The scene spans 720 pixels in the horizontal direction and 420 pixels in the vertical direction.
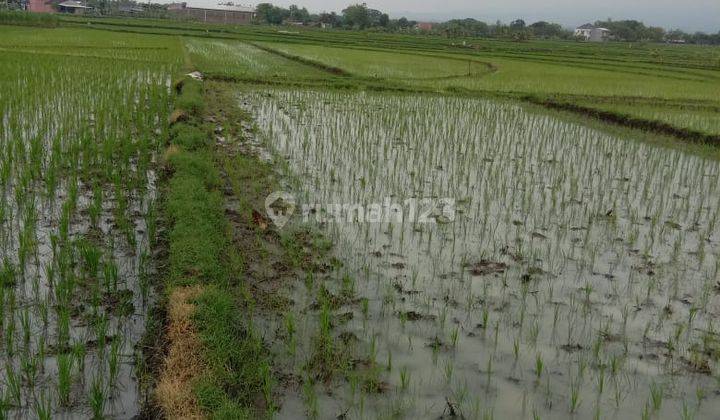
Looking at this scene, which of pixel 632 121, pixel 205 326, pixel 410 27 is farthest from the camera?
pixel 410 27

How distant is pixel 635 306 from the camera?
3.54 meters

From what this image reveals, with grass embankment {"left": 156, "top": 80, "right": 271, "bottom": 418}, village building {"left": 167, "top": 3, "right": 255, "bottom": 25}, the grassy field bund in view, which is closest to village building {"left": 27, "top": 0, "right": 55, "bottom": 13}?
village building {"left": 167, "top": 3, "right": 255, "bottom": 25}

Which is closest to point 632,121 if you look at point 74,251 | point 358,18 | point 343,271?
point 343,271

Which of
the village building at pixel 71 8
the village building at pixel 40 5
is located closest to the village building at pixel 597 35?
the village building at pixel 71 8

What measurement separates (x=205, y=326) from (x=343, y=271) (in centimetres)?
119

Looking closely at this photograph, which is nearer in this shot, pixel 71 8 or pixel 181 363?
pixel 181 363

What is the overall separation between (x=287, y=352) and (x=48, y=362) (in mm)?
1033

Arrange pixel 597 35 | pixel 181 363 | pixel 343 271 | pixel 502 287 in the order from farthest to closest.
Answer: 1. pixel 597 35
2. pixel 343 271
3. pixel 502 287
4. pixel 181 363

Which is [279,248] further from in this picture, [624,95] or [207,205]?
[624,95]

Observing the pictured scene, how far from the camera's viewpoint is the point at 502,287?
12.2ft

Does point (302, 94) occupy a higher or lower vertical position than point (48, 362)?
higher

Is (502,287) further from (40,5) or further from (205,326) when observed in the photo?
(40,5)

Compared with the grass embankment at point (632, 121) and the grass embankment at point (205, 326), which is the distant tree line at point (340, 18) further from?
the grass embankment at point (205, 326)

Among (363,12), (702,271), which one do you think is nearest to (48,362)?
(702,271)
